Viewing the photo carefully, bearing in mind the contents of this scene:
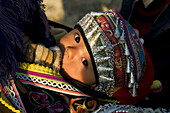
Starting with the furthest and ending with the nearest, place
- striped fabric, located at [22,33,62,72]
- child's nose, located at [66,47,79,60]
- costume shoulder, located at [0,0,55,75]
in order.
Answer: child's nose, located at [66,47,79,60]
striped fabric, located at [22,33,62,72]
costume shoulder, located at [0,0,55,75]

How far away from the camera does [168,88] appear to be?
1.50 metres

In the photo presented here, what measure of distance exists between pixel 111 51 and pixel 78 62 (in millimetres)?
222

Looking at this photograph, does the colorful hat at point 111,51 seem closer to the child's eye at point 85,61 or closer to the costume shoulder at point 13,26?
the child's eye at point 85,61

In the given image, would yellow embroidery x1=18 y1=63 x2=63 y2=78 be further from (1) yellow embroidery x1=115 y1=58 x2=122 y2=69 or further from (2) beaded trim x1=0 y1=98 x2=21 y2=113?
(1) yellow embroidery x1=115 y1=58 x2=122 y2=69

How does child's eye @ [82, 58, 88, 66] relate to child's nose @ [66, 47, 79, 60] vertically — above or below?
below

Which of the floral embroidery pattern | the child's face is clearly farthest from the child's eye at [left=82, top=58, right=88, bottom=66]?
the floral embroidery pattern

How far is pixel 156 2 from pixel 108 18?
707 millimetres

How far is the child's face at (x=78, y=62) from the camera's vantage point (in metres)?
1.02

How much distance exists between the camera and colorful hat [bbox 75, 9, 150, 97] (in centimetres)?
105

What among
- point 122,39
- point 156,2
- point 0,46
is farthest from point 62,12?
point 0,46

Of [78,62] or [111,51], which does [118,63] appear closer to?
[111,51]

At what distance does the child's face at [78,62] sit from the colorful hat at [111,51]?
32mm

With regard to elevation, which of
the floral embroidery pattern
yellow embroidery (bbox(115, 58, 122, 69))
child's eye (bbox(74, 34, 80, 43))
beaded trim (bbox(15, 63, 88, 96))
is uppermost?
child's eye (bbox(74, 34, 80, 43))

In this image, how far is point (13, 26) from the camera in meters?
0.80
